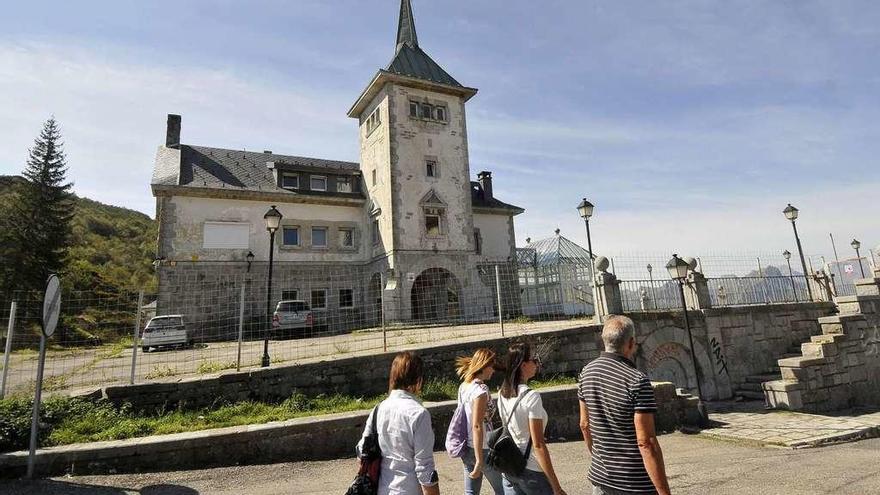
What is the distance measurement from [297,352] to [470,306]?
1243 cm

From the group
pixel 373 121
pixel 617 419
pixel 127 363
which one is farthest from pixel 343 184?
pixel 617 419

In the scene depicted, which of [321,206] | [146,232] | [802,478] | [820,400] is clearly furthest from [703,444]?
[146,232]

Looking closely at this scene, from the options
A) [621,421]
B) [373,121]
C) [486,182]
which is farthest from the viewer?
[486,182]

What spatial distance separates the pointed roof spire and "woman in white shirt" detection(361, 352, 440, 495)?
95.1 feet

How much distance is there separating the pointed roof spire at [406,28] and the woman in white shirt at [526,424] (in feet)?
93.2

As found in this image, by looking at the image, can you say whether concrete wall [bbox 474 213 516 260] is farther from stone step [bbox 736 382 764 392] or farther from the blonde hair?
the blonde hair

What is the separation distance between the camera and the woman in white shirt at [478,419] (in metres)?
3.50

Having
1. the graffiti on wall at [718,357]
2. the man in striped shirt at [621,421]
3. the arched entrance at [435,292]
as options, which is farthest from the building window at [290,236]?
the man in striped shirt at [621,421]

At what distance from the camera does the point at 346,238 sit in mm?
26234

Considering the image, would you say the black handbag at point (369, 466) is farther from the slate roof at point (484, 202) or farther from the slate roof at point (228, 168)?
the slate roof at point (484, 202)

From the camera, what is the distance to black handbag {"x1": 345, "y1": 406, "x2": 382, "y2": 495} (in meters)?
2.80

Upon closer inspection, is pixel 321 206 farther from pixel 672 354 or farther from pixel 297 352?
pixel 672 354

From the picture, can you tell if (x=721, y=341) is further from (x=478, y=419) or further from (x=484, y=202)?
(x=484, y=202)

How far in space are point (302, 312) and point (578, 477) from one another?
Result: 16484 mm
